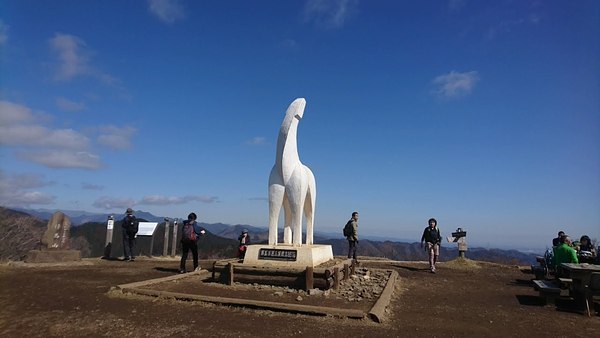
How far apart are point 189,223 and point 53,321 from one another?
214 inches

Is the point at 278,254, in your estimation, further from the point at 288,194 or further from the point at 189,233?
the point at 189,233

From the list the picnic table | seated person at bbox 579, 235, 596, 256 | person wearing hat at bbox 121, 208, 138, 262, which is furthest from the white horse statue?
seated person at bbox 579, 235, 596, 256

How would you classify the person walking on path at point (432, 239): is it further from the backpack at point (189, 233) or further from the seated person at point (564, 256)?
the backpack at point (189, 233)

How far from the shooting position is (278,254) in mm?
8953

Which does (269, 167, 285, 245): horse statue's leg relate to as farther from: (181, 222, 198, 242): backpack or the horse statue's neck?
(181, 222, 198, 242): backpack

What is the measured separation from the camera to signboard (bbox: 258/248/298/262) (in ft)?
28.8

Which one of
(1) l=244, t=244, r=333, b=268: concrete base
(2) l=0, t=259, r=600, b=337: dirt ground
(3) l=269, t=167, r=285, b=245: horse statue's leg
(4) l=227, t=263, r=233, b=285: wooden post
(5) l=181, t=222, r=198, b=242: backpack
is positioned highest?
(3) l=269, t=167, r=285, b=245: horse statue's leg

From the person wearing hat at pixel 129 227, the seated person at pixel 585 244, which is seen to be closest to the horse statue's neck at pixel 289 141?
the person wearing hat at pixel 129 227

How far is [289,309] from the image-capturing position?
634 centimetres

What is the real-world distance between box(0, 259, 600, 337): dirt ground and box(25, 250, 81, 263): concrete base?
11.2 ft

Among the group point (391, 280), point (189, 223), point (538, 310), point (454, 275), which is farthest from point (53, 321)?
point (454, 275)

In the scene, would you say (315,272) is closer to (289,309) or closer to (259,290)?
(259,290)

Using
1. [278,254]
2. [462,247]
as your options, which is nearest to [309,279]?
[278,254]

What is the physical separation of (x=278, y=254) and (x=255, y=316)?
111 inches
